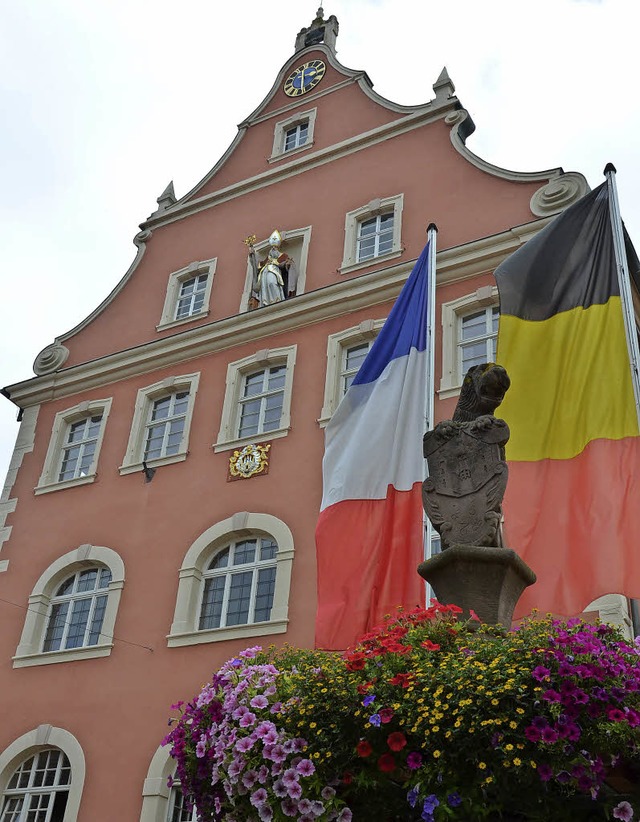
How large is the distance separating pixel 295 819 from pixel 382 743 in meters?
0.57

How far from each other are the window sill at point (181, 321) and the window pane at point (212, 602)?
5.30 meters

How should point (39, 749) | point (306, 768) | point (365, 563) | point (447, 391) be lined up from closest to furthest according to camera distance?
point (306, 768) → point (365, 563) → point (447, 391) → point (39, 749)

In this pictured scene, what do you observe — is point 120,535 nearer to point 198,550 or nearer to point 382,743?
point 198,550

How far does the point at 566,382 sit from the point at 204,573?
764 centimetres

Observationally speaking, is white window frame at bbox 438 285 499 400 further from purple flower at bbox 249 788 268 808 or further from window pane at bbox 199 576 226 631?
purple flower at bbox 249 788 268 808

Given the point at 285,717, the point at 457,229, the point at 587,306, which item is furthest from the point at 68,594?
the point at 285,717

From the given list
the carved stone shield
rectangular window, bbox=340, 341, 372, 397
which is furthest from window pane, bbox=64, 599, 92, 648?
the carved stone shield

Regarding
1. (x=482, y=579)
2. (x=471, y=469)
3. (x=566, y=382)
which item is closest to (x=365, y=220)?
(x=566, y=382)

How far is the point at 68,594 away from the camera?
15.8 meters

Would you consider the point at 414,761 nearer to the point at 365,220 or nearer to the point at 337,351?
the point at 337,351

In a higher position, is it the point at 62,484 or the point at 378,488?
the point at 62,484

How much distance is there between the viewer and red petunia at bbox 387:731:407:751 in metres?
4.56

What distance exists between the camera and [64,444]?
18.0 m

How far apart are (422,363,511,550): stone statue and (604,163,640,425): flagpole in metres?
1.86
